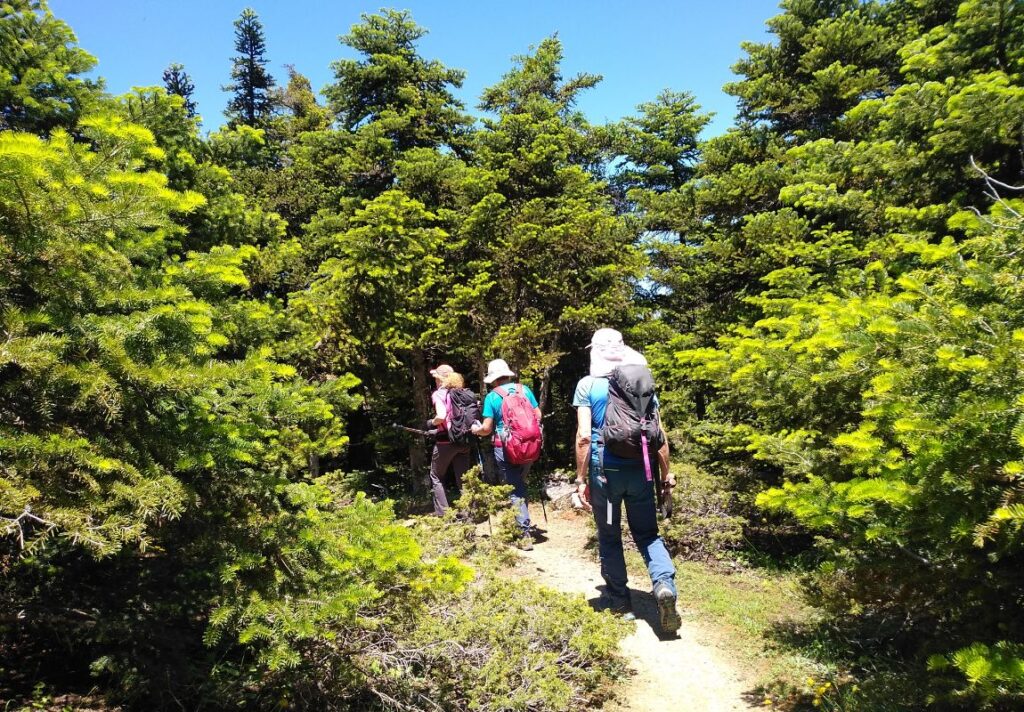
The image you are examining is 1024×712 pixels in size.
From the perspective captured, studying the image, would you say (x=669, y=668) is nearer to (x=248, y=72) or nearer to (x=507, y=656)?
(x=507, y=656)

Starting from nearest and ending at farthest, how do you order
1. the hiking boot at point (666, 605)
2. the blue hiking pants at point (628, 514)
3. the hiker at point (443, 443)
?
1. the hiking boot at point (666, 605)
2. the blue hiking pants at point (628, 514)
3. the hiker at point (443, 443)

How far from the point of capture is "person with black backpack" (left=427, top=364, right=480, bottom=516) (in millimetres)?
7383

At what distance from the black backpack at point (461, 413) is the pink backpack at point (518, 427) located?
0.74m

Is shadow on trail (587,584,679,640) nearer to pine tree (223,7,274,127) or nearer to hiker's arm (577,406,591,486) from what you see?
hiker's arm (577,406,591,486)

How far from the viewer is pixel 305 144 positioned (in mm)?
14391

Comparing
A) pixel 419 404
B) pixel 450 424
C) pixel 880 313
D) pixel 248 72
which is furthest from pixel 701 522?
pixel 248 72

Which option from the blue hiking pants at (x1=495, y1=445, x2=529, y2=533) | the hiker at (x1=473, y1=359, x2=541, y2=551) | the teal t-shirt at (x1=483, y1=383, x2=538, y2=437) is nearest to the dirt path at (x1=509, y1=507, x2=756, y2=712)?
the blue hiking pants at (x1=495, y1=445, x2=529, y2=533)

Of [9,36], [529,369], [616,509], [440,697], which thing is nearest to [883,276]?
[616,509]

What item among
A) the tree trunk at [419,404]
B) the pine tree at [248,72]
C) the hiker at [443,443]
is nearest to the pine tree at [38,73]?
the hiker at [443,443]

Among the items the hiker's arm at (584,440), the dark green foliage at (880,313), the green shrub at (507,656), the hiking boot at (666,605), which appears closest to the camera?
the dark green foliage at (880,313)

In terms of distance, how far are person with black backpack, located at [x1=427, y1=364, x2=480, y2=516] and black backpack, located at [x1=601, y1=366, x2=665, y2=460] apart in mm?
3067

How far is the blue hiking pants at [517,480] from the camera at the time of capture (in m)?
6.99

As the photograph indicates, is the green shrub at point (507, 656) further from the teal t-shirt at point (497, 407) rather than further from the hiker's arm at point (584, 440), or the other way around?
the teal t-shirt at point (497, 407)

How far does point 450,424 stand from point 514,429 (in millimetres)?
1117
